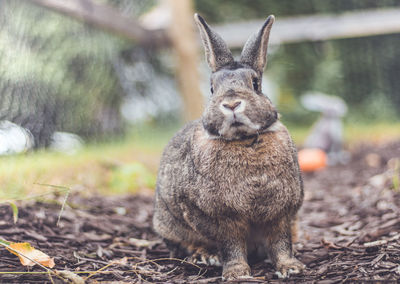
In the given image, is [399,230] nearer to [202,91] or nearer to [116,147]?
[116,147]

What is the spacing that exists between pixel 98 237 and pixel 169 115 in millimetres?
3016

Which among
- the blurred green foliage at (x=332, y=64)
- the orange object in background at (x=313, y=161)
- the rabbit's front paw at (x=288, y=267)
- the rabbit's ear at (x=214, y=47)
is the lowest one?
the rabbit's front paw at (x=288, y=267)

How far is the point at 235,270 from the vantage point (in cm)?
229

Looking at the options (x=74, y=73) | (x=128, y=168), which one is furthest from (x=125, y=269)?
(x=74, y=73)

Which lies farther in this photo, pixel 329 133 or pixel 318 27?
pixel 329 133

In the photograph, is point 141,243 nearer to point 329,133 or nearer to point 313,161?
point 313,161

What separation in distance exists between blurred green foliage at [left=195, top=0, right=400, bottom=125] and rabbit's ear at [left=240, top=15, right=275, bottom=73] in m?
4.53

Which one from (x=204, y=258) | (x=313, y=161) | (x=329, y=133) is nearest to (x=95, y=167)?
(x=204, y=258)

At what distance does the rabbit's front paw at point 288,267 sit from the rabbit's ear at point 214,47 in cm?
110

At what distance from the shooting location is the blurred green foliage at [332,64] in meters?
7.00

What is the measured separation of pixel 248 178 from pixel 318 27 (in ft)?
15.0

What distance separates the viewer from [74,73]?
4.48m

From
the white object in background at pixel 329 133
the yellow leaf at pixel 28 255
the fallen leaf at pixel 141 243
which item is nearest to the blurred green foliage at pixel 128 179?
the fallen leaf at pixel 141 243

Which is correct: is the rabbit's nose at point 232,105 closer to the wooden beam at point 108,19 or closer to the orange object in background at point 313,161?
the wooden beam at point 108,19
